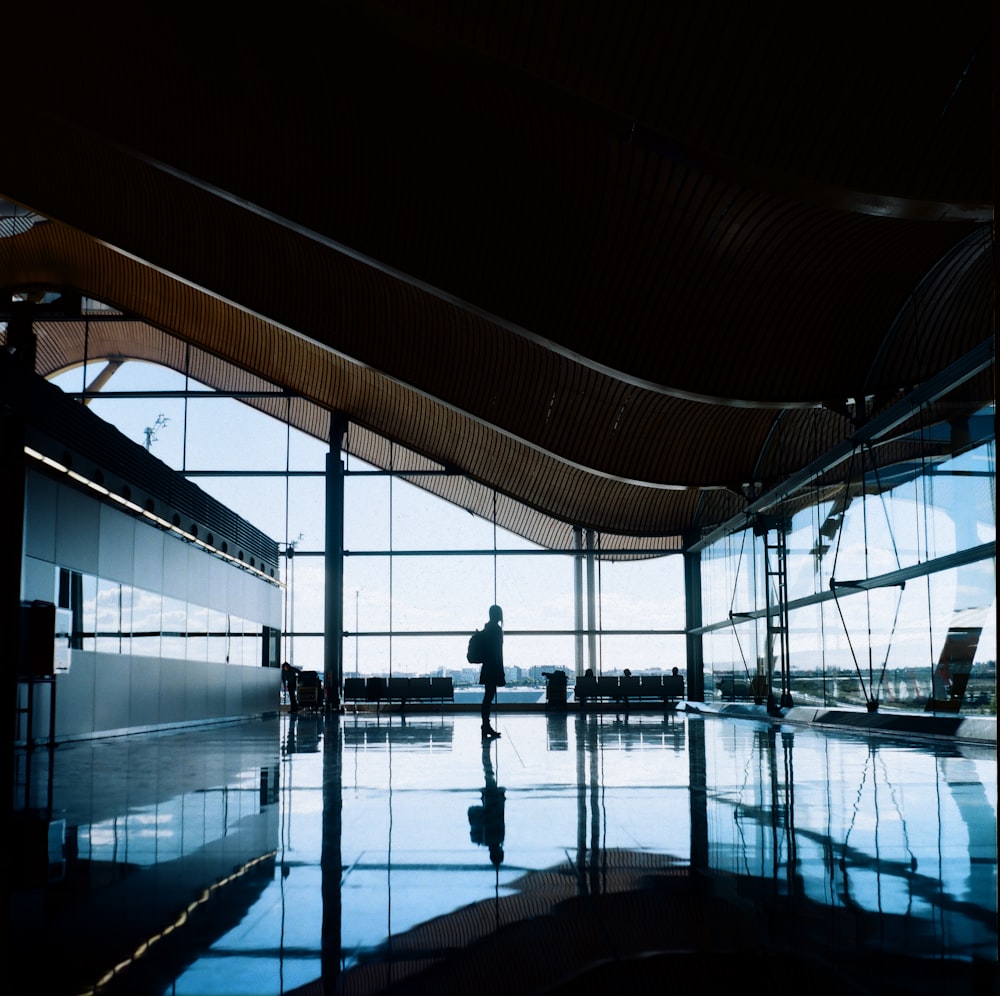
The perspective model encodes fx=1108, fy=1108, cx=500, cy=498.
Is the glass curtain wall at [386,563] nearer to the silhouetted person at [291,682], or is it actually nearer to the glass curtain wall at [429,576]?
the glass curtain wall at [429,576]

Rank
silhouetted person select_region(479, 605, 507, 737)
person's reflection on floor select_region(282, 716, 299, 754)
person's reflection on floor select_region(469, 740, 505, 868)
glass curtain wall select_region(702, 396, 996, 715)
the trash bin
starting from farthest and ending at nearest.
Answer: the trash bin
silhouetted person select_region(479, 605, 507, 737)
glass curtain wall select_region(702, 396, 996, 715)
person's reflection on floor select_region(282, 716, 299, 754)
person's reflection on floor select_region(469, 740, 505, 868)

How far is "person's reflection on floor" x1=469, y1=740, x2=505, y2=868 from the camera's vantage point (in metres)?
4.66

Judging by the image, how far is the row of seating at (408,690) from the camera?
26922 mm

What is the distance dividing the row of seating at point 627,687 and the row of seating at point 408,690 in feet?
11.2

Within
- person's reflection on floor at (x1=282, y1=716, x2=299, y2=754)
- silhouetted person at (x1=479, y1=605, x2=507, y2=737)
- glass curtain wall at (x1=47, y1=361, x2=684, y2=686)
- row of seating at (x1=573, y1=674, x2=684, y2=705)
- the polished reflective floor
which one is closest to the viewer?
the polished reflective floor

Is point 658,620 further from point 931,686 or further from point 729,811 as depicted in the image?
point 729,811

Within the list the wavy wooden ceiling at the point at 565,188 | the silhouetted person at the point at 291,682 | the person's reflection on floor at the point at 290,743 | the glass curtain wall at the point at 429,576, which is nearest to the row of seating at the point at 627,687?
the glass curtain wall at the point at 429,576

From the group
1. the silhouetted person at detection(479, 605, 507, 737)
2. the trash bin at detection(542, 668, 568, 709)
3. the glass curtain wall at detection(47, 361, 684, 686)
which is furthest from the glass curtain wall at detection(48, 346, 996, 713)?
the silhouetted person at detection(479, 605, 507, 737)

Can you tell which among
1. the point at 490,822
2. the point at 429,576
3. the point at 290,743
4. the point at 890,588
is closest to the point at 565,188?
the point at 890,588

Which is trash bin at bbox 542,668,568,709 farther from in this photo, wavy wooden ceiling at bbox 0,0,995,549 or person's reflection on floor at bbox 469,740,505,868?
person's reflection on floor at bbox 469,740,505,868

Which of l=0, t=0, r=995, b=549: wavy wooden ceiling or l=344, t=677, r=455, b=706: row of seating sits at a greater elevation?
l=0, t=0, r=995, b=549: wavy wooden ceiling

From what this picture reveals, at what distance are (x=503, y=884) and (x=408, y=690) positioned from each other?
79.3ft

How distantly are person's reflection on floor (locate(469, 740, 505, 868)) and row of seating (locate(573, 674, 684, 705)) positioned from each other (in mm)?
20028

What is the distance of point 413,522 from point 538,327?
16.5 m
